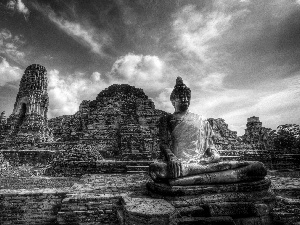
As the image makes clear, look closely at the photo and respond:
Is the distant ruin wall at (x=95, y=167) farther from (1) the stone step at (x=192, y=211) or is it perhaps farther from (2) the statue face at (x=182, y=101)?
(1) the stone step at (x=192, y=211)

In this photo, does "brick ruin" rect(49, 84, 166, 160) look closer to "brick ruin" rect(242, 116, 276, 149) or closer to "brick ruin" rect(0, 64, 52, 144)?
"brick ruin" rect(0, 64, 52, 144)

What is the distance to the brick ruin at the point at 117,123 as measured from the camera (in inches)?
578

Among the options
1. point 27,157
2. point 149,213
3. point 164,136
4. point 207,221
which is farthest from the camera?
point 27,157

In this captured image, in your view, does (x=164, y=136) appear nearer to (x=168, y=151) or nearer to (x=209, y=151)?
(x=168, y=151)

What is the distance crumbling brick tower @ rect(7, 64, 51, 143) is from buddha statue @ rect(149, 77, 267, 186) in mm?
16987

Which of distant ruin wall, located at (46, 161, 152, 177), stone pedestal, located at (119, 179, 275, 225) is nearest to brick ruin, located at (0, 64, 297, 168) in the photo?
distant ruin wall, located at (46, 161, 152, 177)

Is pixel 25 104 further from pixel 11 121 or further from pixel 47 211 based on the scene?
pixel 47 211

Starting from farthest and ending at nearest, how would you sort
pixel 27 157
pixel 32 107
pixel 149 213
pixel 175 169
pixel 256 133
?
pixel 256 133 < pixel 32 107 < pixel 27 157 < pixel 175 169 < pixel 149 213


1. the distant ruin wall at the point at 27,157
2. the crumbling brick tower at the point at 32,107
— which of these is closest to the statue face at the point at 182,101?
the distant ruin wall at the point at 27,157

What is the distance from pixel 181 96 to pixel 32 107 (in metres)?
20.2

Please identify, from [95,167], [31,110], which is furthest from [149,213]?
[31,110]

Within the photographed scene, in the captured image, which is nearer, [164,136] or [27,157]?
[164,136]

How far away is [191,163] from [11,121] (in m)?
22.1

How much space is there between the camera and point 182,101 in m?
4.10
